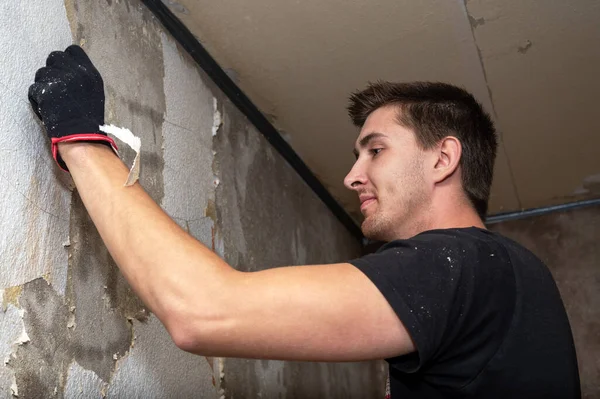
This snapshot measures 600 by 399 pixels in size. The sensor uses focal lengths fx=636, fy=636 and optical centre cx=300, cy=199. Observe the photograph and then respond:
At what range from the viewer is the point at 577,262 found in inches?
146

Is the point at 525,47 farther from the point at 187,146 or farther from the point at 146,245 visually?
the point at 146,245

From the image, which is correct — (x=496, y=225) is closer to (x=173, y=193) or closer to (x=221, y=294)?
(x=173, y=193)

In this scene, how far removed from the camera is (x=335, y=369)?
3.15 metres

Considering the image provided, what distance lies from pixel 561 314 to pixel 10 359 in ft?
3.56

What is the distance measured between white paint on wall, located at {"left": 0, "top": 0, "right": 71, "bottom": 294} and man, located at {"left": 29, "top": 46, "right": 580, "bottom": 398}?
0.05 meters

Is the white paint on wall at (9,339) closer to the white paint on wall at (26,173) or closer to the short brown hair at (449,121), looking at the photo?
the white paint on wall at (26,173)

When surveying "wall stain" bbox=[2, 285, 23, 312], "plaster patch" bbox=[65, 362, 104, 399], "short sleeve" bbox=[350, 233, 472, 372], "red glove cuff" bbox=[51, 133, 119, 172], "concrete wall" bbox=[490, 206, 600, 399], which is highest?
"red glove cuff" bbox=[51, 133, 119, 172]

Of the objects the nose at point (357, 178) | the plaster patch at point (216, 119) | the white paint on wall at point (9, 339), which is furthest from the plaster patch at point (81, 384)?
the plaster patch at point (216, 119)

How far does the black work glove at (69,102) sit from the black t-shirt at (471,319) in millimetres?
597

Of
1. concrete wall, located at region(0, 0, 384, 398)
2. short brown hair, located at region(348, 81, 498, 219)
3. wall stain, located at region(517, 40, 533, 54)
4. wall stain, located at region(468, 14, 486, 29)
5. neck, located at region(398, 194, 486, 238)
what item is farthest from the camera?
wall stain, located at region(517, 40, 533, 54)

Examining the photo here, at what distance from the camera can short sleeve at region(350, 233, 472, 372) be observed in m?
1.08

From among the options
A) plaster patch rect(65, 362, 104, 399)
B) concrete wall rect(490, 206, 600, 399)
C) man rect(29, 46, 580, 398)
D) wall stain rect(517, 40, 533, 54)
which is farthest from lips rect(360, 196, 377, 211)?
concrete wall rect(490, 206, 600, 399)

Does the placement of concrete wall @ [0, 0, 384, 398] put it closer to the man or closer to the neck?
the man

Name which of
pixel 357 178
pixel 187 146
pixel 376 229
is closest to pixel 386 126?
pixel 357 178
